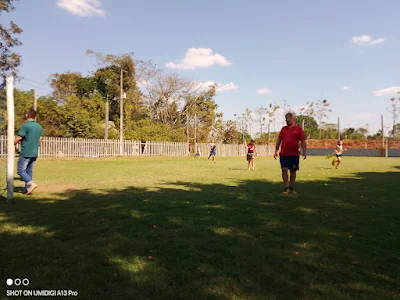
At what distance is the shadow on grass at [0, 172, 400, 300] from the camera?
240 cm

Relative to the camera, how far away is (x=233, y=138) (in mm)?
56188

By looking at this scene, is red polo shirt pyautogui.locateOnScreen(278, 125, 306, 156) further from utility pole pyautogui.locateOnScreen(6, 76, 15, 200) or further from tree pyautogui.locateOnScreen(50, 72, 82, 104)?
tree pyautogui.locateOnScreen(50, 72, 82, 104)

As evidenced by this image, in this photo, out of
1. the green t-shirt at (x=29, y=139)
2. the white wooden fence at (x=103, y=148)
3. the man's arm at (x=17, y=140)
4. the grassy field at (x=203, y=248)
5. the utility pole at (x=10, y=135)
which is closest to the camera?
the grassy field at (x=203, y=248)

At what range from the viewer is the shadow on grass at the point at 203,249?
2396mm

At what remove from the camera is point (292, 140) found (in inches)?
280

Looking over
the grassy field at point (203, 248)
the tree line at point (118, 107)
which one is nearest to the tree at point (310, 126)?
the tree line at point (118, 107)

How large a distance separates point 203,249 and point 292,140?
4661 mm

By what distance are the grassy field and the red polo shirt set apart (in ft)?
5.14

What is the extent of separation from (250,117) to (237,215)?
2284 inches

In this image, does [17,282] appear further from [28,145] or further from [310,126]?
[310,126]

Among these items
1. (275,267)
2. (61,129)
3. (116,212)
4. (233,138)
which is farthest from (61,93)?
(275,267)

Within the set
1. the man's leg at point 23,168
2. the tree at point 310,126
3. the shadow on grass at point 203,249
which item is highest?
the tree at point 310,126

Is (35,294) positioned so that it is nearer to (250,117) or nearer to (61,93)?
(61,93)

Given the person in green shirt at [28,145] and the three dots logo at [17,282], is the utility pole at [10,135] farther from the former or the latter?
the three dots logo at [17,282]
